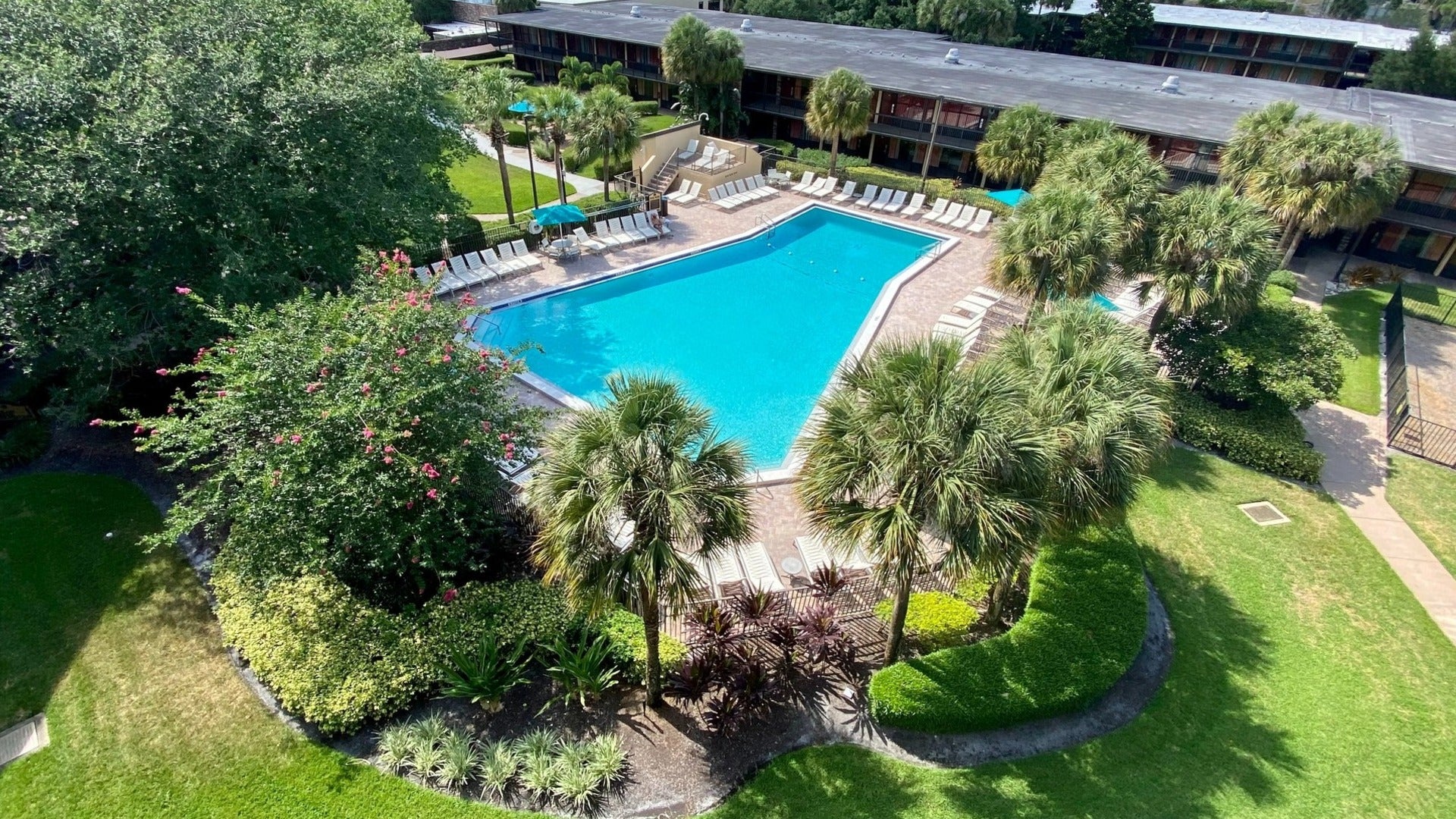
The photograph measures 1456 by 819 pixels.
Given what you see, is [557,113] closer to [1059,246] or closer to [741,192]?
[741,192]

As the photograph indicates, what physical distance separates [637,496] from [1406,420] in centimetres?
2125

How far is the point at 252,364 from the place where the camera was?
1108cm

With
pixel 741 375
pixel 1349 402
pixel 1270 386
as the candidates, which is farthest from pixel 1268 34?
pixel 741 375

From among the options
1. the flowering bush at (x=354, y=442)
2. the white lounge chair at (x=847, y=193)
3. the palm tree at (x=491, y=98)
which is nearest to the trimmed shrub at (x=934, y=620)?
the flowering bush at (x=354, y=442)

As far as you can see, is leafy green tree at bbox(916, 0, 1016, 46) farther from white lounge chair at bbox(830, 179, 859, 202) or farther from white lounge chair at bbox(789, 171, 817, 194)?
white lounge chair at bbox(830, 179, 859, 202)

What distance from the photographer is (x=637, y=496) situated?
8.00 metres

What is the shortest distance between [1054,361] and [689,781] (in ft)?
27.4

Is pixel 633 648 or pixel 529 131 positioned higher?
pixel 529 131

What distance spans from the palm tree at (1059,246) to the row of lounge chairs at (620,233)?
47.5 feet

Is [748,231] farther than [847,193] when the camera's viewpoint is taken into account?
No

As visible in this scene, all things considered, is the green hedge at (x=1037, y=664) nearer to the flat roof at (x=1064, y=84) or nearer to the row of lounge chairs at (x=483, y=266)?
the row of lounge chairs at (x=483, y=266)

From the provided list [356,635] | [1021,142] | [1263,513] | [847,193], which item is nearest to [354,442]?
[356,635]

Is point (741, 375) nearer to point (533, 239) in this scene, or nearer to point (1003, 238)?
point (1003, 238)

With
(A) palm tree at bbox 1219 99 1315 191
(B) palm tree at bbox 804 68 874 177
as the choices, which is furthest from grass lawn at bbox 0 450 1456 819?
(B) palm tree at bbox 804 68 874 177
